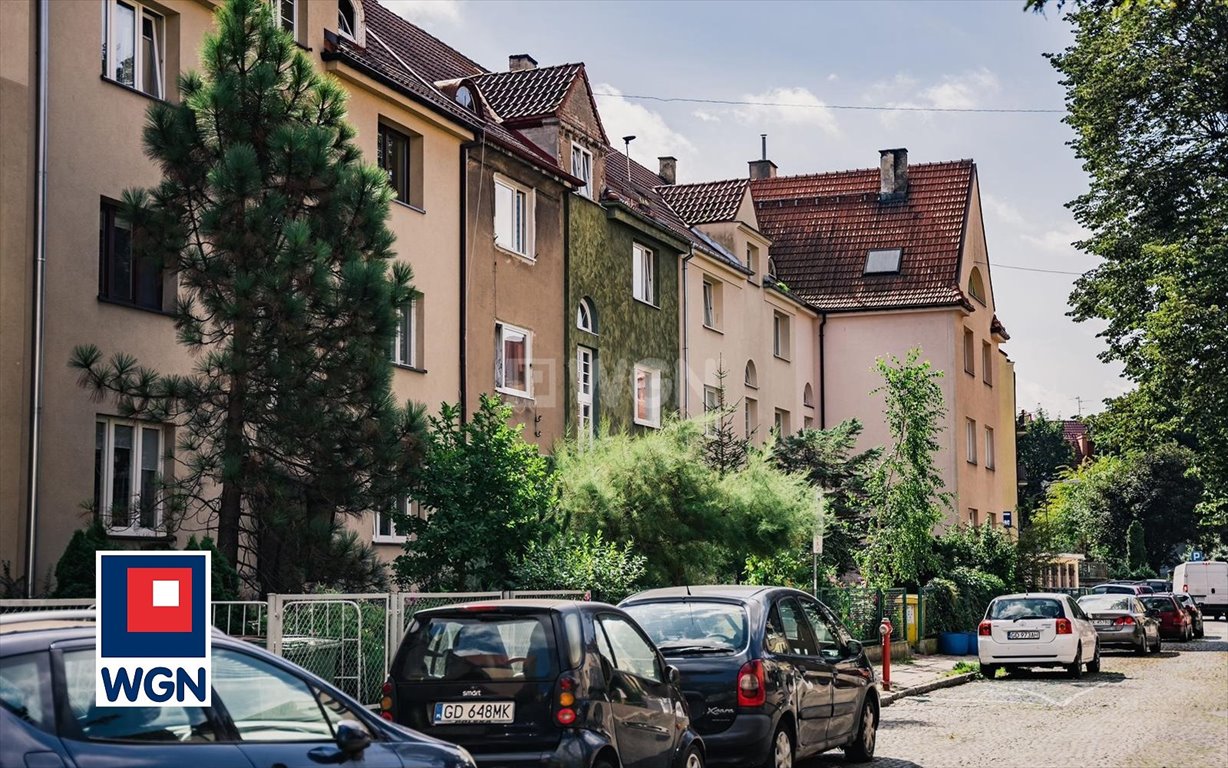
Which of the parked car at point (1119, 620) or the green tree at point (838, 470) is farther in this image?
the parked car at point (1119, 620)

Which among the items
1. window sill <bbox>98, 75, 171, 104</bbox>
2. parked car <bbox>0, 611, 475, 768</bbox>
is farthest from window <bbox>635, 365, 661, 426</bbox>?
parked car <bbox>0, 611, 475, 768</bbox>

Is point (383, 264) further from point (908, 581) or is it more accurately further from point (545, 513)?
point (908, 581)

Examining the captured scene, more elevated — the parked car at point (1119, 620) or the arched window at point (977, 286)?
the arched window at point (977, 286)

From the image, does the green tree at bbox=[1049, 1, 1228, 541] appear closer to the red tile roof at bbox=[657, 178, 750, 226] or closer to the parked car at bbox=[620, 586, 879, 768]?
the red tile roof at bbox=[657, 178, 750, 226]

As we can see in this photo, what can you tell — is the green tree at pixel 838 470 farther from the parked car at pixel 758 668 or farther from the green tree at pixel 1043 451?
the green tree at pixel 1043 451

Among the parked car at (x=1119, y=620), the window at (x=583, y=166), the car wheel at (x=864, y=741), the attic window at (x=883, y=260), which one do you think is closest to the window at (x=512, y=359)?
the window at (x=583, y=166)

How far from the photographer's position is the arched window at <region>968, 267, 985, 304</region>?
2000 inches

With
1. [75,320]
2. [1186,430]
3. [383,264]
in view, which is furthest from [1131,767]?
[1186,430]

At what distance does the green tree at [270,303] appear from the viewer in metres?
15.0

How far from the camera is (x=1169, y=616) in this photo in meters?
41.7

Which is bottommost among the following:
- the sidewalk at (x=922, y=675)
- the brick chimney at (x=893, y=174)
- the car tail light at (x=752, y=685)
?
the sidewalk at (x=922, y=675)

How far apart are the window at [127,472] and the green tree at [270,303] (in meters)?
1.15

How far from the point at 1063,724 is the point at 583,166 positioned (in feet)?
52.5

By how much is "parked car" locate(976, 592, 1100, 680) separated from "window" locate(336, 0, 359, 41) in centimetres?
1448
